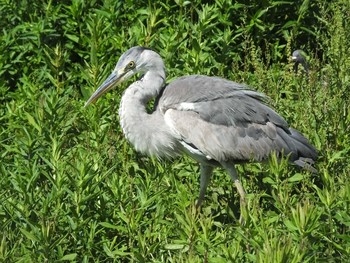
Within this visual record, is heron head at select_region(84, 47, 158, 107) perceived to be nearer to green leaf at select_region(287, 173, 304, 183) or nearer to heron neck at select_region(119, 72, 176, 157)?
heron neck at select_region(119, 72, 176, 157)

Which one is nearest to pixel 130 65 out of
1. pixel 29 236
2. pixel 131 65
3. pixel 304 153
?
pixel 131 65

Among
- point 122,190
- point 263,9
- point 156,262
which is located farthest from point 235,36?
point 156,262

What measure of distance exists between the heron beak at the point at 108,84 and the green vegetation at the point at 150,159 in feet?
0.43

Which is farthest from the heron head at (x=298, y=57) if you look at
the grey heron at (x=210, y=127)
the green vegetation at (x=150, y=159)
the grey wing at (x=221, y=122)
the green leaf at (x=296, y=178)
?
the green leaf at (x=296, y=178)

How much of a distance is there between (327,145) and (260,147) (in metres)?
0.49

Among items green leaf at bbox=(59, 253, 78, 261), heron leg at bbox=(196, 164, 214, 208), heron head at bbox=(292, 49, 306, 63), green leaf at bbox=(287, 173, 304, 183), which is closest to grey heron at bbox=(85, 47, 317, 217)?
heron leg at bbox=(196, 164, 214, 208)

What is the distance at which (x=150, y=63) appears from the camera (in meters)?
7.16

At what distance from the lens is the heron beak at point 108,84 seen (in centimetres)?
704

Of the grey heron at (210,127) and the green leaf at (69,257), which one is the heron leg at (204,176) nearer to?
the grey heron at (210,127)

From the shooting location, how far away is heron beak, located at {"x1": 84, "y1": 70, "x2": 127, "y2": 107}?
7.04 metres

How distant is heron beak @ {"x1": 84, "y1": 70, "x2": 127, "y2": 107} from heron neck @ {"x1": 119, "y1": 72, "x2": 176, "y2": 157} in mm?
138

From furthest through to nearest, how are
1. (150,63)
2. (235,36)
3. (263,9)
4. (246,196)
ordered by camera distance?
(263,9) < (235,36) < (150,63) < (246,196)

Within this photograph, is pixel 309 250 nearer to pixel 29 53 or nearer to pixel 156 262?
pixel 156 262

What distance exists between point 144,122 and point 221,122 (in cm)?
59
